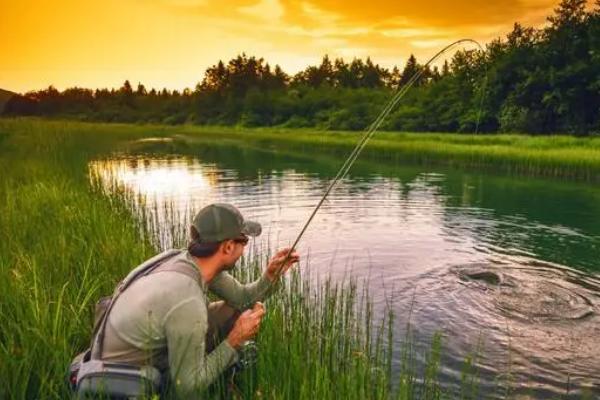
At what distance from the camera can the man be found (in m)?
3.02

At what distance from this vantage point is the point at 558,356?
6.56 meters

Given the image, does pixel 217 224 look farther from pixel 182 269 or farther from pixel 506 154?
pixel 506 154

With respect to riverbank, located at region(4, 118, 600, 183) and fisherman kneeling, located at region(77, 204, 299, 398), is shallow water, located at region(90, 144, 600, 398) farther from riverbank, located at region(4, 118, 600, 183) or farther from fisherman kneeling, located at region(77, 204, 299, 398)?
fisherman kneeling, located at region(77, 204, 299, 398)

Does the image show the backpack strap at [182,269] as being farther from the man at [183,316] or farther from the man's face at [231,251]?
the man's face at [231,251]


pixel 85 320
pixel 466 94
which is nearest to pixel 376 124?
pixel 85 320

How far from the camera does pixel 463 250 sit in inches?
476

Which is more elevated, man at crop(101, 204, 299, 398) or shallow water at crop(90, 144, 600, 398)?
man at crop(101, 204, 299, 398)

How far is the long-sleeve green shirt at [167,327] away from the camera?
301 centimetres

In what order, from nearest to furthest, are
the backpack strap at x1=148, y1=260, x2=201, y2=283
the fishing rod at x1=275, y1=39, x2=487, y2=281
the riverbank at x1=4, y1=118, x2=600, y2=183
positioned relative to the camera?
the backpack strap at x1=148, y1=260, x2=201, y2=283 → the fishing rod at x1=275, y1=39, x2=487, y2=281 → the riverbank at x1=4, y1=118, x2=600, y2=183

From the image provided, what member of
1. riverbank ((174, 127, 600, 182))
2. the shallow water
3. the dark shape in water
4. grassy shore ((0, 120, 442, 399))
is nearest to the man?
grassy shore ((0, 120, 442, 399))

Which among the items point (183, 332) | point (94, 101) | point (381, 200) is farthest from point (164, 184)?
point (94, 101)

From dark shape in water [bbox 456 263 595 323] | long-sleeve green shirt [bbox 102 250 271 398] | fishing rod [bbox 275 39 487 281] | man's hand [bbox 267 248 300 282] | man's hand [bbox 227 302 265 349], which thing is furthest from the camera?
dark shape in water [bbox 456 263 595 323]

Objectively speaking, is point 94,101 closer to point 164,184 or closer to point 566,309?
point 164,184

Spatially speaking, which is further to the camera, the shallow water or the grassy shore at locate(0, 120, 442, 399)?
the shallow water
